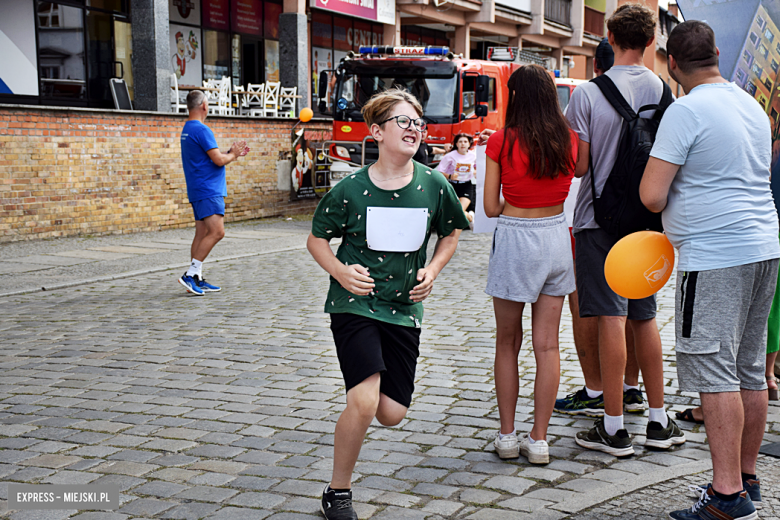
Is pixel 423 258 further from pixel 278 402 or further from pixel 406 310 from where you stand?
pixel 278 402

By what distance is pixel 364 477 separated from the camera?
4.01 m

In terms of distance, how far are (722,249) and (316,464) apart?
204cm

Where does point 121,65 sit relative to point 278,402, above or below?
above

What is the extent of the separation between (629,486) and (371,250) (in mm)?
1535

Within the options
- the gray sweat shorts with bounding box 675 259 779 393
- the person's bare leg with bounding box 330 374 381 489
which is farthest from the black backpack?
the person's bare leg with bounding box 330 374 381 489

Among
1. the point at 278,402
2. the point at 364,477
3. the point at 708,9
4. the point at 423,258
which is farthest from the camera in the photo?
the point at 278,402

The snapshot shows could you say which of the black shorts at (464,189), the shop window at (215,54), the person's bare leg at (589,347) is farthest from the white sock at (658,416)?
the shop window at (215,54)

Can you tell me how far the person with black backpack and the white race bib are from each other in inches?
45.9

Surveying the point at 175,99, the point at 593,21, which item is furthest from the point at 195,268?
the point at 593,21

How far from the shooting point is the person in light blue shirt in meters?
3.44

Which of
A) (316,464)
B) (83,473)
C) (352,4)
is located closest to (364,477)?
(316,464)

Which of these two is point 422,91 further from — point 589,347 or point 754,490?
point 754,490

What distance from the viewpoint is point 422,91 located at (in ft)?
53.0

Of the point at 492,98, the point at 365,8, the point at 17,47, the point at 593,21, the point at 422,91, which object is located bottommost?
the point at 492,98
